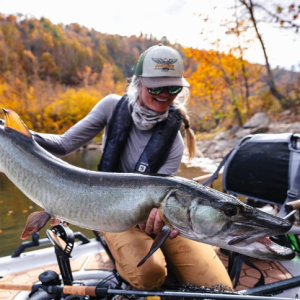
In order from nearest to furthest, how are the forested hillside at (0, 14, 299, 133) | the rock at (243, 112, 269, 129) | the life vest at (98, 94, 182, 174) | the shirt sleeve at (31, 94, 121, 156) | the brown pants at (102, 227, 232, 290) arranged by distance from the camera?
the brown pants at (102, 227, 232, 290) → the shirt sleeve at (31, 94, 121, 156) → the life vest at (98, 94, 182, 174) → the rock at (243, 112, 269, 129) → the forested hillside at (0, 14, 299, 133)

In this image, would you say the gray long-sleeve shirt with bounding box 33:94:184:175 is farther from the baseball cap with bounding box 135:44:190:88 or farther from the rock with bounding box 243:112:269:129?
the rock with bounding box 243:112:269:129

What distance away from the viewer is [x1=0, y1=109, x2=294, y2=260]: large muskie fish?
1.38 meters

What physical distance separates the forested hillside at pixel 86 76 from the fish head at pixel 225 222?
1518 millimetres

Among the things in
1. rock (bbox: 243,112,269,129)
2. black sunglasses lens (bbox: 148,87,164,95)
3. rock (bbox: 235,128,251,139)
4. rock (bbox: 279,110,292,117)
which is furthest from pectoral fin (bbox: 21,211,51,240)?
rock (bbox: 279,110,292,117)

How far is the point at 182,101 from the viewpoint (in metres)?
2.79

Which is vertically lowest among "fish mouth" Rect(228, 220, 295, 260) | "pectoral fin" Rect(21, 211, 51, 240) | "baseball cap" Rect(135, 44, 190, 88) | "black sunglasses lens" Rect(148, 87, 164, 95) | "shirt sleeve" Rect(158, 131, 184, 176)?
"pectoral fin" Rect(21, 211, 51, 240)

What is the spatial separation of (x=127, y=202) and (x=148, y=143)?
892mm

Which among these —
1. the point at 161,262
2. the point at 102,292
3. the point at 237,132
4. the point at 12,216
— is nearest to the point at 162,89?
the point at 161,262

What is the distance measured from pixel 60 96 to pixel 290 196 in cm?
3429

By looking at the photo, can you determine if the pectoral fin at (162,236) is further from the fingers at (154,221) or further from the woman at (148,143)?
the woman at (148,143)

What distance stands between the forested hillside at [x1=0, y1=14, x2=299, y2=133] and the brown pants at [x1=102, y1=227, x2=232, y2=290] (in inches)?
58.8

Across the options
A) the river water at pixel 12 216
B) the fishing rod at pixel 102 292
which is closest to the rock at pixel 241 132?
the river water at pixel 12 216

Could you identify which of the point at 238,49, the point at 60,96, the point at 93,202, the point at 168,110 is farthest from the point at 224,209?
the point at 60,96

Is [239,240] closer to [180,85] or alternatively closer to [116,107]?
[180,85]
